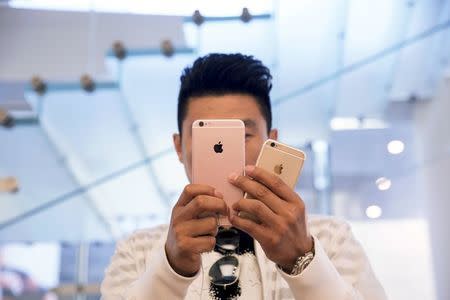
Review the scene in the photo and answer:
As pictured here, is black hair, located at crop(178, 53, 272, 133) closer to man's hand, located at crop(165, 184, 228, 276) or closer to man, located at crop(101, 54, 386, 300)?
man, located at crop(101, 54, 386, 300)

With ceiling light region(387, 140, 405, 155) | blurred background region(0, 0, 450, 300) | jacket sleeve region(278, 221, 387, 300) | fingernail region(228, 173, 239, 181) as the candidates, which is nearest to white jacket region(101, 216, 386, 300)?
jacket sleeve region(278, 221, 387, 300)

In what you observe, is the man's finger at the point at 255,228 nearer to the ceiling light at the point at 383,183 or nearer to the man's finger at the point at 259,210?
the man's finger at the point at 259,210

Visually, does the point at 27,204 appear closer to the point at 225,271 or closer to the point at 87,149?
the point at 87,149

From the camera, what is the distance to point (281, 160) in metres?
0.51

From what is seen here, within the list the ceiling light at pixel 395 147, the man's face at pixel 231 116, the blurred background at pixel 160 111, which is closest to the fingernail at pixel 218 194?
the man's face at pixel 231 116

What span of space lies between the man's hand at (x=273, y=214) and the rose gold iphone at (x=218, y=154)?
0.12 ft

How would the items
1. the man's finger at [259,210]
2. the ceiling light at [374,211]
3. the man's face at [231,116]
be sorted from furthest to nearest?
the ceiling light at [374,211] < the man's face at [231,116] < the man's finger at [259,210]

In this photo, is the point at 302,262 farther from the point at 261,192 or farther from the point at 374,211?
the point at 374,211

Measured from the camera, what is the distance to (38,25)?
1.45m

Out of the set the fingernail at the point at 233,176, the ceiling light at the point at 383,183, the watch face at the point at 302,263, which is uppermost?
the fingernail at the point at 233,176

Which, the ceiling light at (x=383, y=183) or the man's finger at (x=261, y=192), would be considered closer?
the man's finger at (x=261, y=192)

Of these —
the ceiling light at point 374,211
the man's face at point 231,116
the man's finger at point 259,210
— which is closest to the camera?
the man's finger at point 259,210

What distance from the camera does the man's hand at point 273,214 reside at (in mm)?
460

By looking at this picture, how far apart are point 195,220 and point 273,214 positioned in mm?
74
